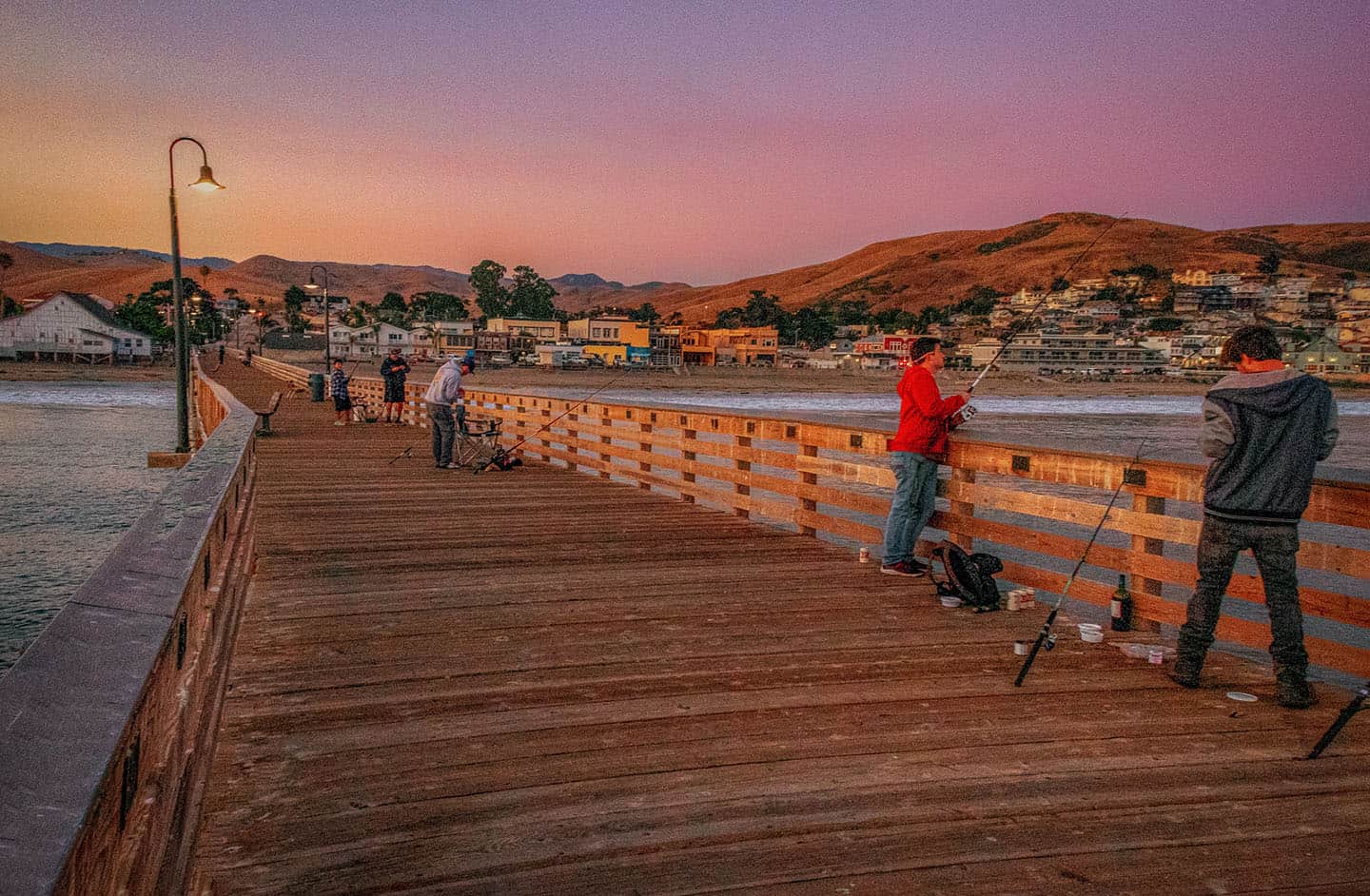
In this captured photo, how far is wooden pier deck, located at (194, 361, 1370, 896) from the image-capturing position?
2.61 metres

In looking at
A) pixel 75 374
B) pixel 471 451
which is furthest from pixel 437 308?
pixel 471 451

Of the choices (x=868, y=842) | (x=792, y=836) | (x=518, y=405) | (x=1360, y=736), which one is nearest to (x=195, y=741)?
(x=792, y=836)

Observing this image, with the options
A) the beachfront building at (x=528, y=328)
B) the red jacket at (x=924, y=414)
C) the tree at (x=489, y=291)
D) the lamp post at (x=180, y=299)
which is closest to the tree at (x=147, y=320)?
the beachfront building at (x=528, y=328)

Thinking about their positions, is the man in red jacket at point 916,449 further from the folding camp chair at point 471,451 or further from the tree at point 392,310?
the tree at point 392,310

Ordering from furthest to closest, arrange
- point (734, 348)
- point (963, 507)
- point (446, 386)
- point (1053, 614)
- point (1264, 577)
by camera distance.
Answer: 1. point (734, 348)
2. point (446, 386)
3. point (963, 507)
4. point (1053, 614)
5. point (1264, 577)

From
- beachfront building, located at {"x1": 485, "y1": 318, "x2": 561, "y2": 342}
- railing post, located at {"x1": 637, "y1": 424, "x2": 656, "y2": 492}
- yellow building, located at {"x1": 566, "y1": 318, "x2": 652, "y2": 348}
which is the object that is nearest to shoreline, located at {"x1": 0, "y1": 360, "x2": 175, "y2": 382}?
beachfront building, located at {"x1": 485, "y1": 318, "x2": 561, "y2": 342}

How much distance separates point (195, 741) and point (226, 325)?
163 meters

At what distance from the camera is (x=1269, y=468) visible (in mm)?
3836

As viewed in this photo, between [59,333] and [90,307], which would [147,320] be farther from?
[59,333]

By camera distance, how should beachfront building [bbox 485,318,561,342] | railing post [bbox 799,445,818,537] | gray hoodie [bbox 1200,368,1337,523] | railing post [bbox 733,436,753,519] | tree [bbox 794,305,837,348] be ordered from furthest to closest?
tree [bbox 794,305,837,348], beachfront building [bbox 485,318,561,342], railing post [bbox 733,436,753,519], railing post [bbox 799,445,818,537], gray hoodie [bbox 1200,368,1337,523]

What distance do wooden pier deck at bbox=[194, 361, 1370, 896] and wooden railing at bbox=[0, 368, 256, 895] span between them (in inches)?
21.6

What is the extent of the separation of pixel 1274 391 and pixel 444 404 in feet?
33.5

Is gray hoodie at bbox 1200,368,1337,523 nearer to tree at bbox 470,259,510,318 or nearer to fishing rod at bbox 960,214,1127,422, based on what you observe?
fishing rod at bbox 960,214,1127,422

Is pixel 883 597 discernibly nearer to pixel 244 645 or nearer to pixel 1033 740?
pixel 1033 740
